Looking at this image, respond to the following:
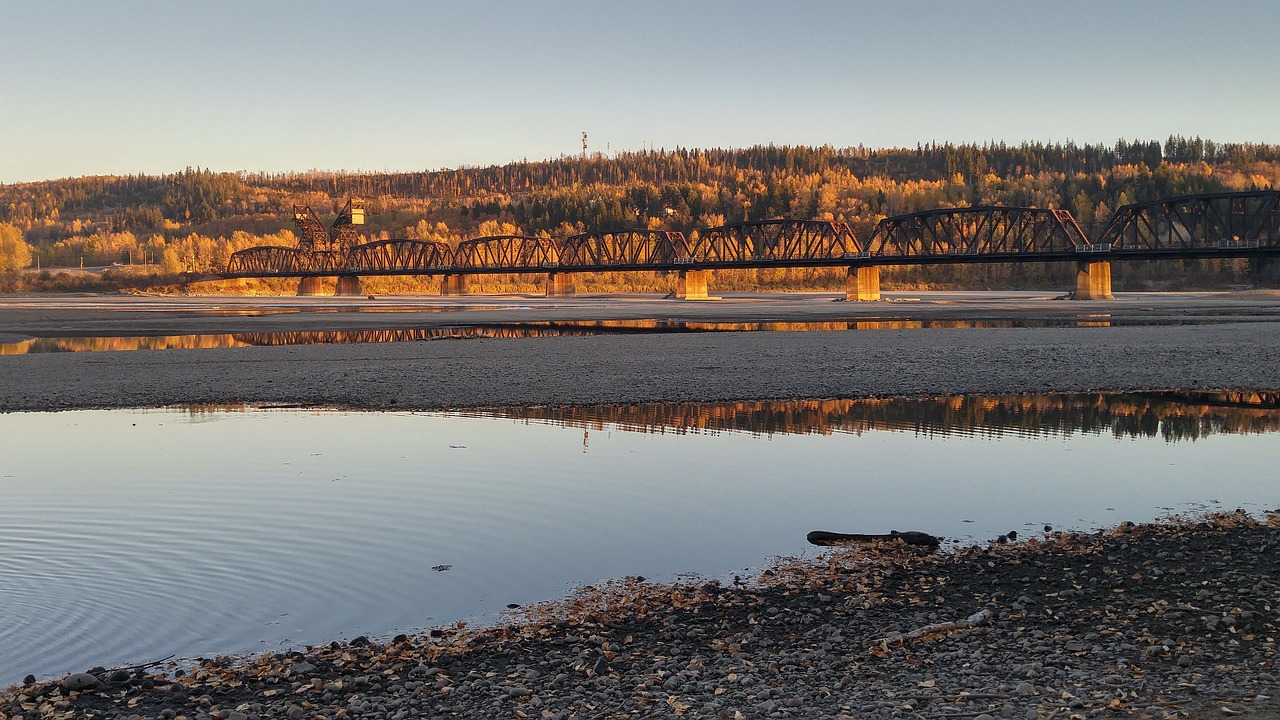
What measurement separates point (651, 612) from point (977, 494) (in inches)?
319

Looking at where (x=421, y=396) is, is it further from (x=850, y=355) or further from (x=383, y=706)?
(x=383, y=706)

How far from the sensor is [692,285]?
16862 cm

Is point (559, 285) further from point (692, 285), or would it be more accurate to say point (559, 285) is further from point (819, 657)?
point (819, 657)

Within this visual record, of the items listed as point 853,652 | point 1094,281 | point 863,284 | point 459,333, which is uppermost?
point 1094,281

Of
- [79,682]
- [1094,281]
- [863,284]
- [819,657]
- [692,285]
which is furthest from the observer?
[692,285]

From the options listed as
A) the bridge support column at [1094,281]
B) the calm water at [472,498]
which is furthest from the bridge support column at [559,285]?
the calm water at [472,498]

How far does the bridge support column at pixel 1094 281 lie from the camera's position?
134 m

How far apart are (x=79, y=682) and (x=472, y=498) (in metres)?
8.49

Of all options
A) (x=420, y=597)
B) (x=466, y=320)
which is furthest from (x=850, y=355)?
(x=466, y=320)

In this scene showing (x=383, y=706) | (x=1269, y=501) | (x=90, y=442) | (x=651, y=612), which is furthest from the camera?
(x=90, y=442)

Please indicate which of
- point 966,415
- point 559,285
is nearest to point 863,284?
point 559,285

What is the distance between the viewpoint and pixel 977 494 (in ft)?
55.2

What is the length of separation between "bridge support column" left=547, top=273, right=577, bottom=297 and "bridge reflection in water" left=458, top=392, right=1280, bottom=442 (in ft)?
525

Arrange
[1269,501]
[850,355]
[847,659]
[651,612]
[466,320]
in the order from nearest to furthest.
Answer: [847,659] → [651,612] → [1269,501] → [850,355] → [466,320]
